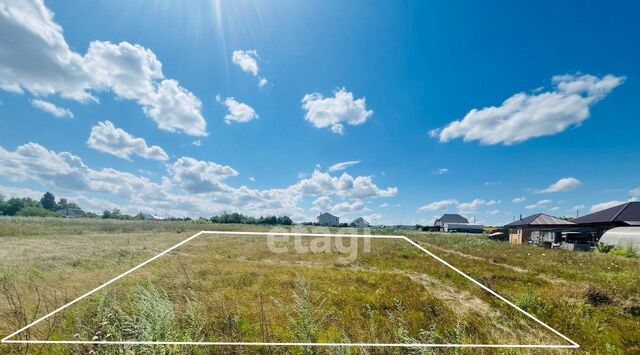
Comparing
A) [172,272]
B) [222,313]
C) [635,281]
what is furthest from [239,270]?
[635,281]

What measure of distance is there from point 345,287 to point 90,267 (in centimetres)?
1019

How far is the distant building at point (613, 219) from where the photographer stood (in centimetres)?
2756

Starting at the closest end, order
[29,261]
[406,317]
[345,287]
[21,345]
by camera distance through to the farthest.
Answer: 1. [21,345]
2. [406,317]
3. [345,287]
4. [29,261]

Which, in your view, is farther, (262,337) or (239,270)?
(239,270)

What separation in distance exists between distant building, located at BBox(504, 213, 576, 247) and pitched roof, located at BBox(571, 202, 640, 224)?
100 inches

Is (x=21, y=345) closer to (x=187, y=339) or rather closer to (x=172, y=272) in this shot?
(x=187, y=339)

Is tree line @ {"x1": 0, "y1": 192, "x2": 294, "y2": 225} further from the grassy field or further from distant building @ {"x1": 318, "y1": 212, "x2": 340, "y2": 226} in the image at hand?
the grassy field

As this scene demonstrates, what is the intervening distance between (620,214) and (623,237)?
26.5 ft

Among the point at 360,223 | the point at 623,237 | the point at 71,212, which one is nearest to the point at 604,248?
the point at 623,237

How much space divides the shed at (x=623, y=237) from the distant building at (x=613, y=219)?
473cm

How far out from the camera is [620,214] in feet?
93.1

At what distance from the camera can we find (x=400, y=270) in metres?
13.7

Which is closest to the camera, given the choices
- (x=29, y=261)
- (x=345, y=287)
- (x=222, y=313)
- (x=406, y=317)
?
(x=222, y=313)

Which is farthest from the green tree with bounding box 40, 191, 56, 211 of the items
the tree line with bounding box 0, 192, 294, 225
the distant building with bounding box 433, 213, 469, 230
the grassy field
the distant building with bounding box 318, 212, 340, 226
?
the distant building with bounding box 433, 213, 469, 230
